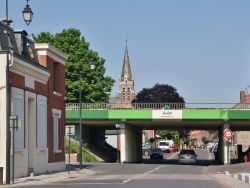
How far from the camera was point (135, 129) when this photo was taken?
6831 cm

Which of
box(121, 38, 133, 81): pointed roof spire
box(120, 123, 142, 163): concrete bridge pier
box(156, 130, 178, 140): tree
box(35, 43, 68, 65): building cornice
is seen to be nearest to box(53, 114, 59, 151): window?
box(35, 43, 68, 65): building cornice

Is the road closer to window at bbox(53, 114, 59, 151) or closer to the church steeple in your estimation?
window at bbox(53, 114, 59, 151)

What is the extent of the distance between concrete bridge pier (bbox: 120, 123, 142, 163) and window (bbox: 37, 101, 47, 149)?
Answer: 2062cm

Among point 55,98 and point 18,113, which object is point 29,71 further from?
point 55,98

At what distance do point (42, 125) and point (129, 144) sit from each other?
82.3 ft

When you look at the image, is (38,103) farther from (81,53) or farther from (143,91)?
(143,91)

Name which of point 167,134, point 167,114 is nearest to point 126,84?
point 167,134

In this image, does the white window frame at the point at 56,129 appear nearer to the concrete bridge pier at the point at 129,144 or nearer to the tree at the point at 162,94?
the concrete bridge pier at the point at 129,144

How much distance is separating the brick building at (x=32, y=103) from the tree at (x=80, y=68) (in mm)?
31614

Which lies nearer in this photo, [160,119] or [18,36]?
[18,36]

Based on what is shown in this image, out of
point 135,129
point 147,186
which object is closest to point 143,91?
point 135,129

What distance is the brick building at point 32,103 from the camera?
3000 cm

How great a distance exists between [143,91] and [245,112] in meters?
52.2

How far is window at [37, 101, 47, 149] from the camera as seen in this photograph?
35.7 m
